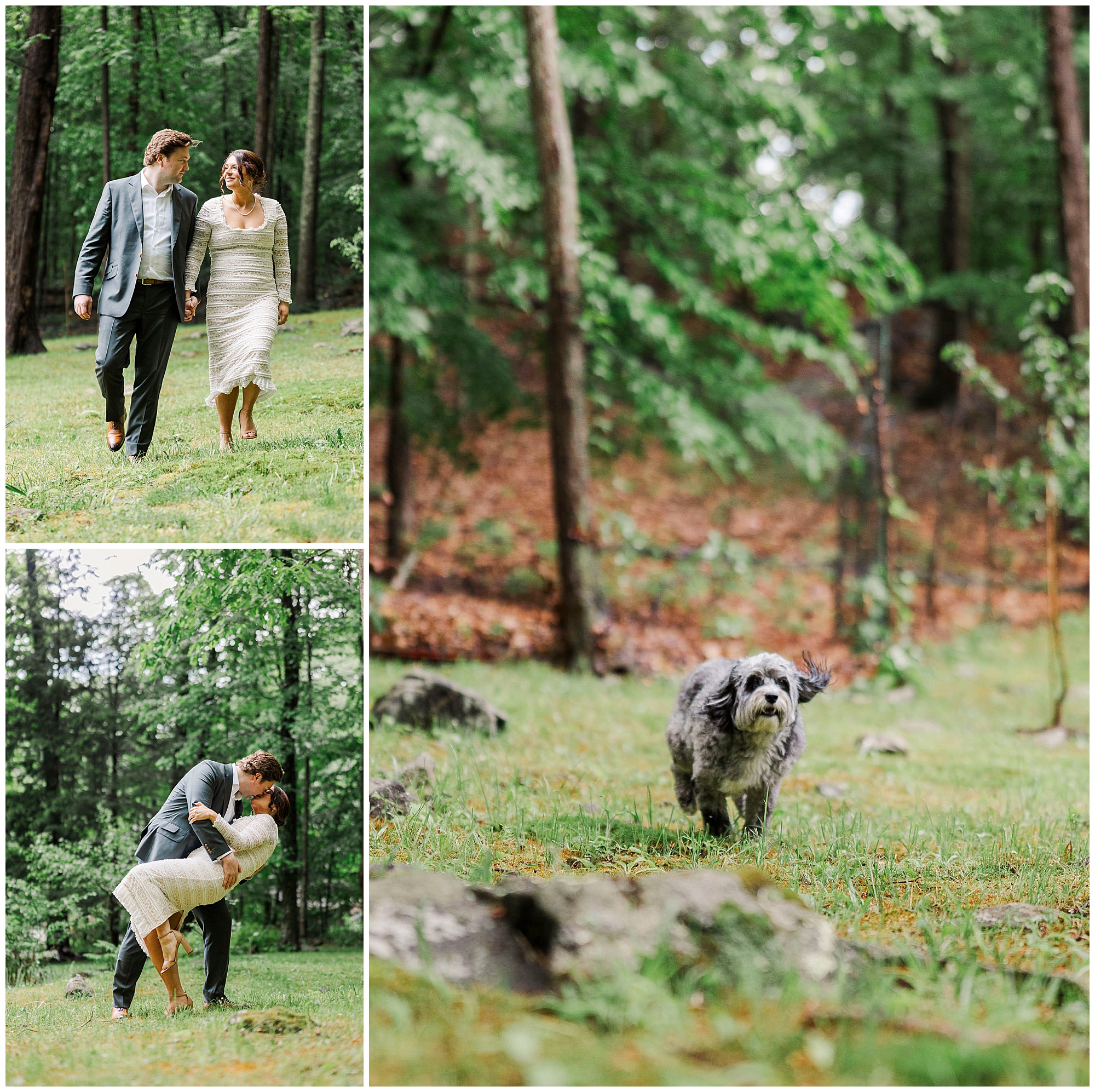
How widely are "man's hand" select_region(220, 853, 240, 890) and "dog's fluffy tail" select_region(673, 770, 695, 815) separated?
2.01m

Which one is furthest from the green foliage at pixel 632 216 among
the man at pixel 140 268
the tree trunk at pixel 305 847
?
the tree trunk at pixel 305 847

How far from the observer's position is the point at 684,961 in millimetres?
2545

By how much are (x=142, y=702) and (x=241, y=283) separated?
2.00 meters

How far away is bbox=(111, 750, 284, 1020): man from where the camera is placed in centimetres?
345

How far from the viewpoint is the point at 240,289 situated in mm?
3900

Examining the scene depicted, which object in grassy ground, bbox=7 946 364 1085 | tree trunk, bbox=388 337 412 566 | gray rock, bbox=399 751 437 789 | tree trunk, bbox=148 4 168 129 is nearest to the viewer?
grassy ground, bbox=7 946 364 1085

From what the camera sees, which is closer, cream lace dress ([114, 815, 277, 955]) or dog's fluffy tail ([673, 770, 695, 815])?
cream lace dress ([114, 815, 277, 955])

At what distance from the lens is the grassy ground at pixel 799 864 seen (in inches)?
90.7

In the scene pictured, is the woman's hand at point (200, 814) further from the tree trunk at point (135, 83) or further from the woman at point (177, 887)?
the tree trunk at point (135, 83)

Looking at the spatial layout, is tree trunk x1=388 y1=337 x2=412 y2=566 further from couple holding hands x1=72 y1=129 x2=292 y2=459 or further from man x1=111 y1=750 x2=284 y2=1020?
man x1=111 y1=750 x2=284 y2=1020

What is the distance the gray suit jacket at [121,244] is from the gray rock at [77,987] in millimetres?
2893

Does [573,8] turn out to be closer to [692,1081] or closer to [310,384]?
[310,384]

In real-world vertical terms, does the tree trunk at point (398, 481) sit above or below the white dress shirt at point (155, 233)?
below

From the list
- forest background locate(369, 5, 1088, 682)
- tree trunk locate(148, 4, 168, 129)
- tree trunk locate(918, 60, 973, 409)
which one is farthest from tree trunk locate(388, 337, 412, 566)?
tree trunk locate(918, 60, 973, 409)
